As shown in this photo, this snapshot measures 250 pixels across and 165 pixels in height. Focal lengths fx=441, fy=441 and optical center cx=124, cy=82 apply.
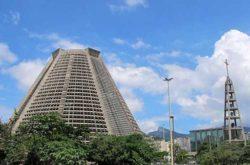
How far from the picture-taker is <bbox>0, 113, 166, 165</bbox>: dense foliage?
5878cm

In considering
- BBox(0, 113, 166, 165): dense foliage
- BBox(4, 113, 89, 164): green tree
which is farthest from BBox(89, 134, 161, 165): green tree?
BBox(4, 113, 89, 164): green tree

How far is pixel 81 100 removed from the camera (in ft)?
440

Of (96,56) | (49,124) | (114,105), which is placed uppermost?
(96,56)

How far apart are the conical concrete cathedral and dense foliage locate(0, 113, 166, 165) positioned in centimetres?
5225

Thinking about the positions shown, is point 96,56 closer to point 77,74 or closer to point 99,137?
point 77,74

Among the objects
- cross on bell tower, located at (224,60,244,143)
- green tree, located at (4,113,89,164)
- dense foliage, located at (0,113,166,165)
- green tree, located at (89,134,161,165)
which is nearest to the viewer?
green tree, located at (4,113,89,164)

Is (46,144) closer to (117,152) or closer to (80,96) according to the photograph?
(117,152)

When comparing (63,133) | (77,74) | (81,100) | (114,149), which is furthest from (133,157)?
(77,74)

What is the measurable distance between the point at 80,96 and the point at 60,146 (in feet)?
251

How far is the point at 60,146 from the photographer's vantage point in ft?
194

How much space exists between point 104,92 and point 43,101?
776 inches

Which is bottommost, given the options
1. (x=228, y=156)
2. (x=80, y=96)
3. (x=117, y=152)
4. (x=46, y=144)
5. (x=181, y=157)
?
(x=117, y=152)

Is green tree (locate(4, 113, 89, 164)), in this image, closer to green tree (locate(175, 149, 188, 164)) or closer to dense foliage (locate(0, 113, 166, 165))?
dense foliage (locate(0, 113, 166, 165))

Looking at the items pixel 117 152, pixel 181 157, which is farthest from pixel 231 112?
pixel 117 152
